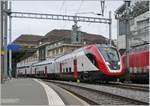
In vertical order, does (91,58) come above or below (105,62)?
above

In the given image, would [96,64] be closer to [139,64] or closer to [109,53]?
[109,53]

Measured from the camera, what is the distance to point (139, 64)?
124 ft

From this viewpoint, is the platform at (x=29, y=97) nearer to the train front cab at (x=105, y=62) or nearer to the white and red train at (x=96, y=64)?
the train front cab at (x=105, y=62)

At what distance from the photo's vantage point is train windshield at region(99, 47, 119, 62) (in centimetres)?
3238

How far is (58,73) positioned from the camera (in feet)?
160

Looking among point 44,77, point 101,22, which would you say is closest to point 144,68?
point 101,22

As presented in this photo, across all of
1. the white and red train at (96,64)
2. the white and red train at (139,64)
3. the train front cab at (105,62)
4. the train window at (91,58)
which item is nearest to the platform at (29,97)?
the train front cab at (105,62)

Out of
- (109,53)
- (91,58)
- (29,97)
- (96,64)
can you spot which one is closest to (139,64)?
(109,53)

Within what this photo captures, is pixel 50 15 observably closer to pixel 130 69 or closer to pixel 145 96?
pixel 130 69

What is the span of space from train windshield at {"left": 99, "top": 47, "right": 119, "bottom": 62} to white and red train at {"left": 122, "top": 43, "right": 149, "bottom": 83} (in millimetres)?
3505

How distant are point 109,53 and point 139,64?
575 centimetres

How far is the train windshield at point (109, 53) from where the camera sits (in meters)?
32.4

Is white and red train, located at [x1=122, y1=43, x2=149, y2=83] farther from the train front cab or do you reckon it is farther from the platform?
the platform

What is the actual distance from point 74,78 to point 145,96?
Answer: 59.5 ft
